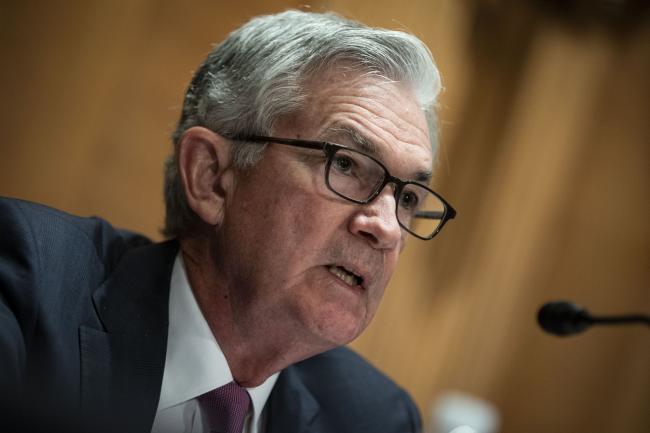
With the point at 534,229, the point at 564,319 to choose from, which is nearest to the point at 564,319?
the point at 564,319

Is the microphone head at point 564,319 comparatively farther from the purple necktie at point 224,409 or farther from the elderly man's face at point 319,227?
the purple necktie at point 224,409


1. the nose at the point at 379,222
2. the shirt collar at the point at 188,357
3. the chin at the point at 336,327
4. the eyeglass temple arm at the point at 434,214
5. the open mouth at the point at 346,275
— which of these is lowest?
the shirt collar at the point at 188,357

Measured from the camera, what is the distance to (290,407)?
5.94 feet

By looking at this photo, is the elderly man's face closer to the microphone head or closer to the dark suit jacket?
the dark suit jacket

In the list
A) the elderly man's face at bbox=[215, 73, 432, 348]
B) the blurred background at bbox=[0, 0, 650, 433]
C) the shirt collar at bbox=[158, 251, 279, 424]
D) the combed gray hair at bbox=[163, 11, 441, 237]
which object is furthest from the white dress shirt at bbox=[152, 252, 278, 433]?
the blurred background at bbox=[0, 0, 650, 433]

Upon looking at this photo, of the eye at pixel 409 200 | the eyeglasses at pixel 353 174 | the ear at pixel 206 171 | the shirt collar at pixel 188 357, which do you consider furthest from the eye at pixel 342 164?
the shirt collar at pixel 188 357

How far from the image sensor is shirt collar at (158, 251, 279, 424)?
157cm

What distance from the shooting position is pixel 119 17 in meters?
2.26

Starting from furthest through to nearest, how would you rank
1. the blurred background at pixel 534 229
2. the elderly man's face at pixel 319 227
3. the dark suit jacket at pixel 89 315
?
the blurred background at pixel 534 229
the elderly man's face at pixel 319 227
the dark suit jacket at pixel 89 315

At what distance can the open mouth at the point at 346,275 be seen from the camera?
1541 millimetres

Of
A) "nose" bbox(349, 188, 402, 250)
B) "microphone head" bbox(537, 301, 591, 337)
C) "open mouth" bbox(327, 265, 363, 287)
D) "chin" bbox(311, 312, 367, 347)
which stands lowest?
"chin" bbox(311, 312, 367, 347)

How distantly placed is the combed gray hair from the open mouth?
32 centimetres

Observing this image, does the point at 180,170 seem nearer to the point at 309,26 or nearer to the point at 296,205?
the point at 296,205

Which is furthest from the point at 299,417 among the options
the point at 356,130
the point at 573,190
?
the point at 573,190
